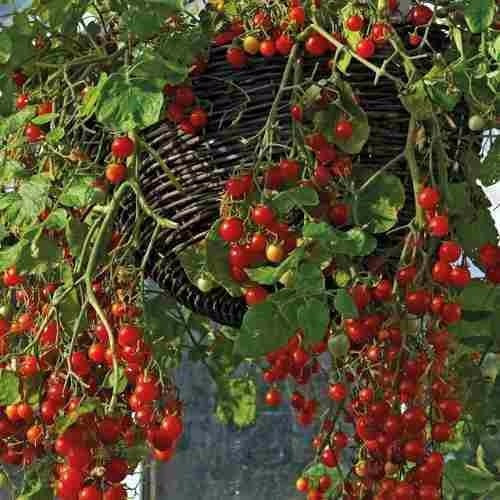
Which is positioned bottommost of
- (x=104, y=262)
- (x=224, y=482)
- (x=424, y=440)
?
(x=224, y=482)

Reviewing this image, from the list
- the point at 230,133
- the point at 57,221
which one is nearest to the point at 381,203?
the point at 230,133

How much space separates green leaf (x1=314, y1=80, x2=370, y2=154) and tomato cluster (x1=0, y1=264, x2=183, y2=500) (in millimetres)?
143

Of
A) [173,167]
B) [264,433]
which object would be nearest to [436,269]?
[173,167]

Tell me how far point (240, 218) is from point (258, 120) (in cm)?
10

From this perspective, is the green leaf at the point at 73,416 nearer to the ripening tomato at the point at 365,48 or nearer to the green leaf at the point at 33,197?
the green leaf at the point at 33,197

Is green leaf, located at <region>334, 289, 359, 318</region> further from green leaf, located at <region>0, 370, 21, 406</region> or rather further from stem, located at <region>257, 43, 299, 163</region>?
green leaf, located at <region>0, 370, 21, 406</region>

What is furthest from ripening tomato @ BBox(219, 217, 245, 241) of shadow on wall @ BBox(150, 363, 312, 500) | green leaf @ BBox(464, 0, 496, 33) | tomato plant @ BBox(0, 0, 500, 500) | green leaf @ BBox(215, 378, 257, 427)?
shadow on wall @ BBox(150, 363, 312, 500)

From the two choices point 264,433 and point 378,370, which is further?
point 264,433

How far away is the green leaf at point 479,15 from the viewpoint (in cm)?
71

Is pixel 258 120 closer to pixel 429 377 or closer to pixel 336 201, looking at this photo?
pixel 336 201

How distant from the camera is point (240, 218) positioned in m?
0.69

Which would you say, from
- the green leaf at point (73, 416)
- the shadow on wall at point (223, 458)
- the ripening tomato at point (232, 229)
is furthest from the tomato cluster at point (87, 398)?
the shadow on wall at point (223, 458)

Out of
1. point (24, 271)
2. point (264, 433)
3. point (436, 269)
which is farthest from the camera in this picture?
point (264, 433)

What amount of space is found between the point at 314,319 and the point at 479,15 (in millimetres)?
246
